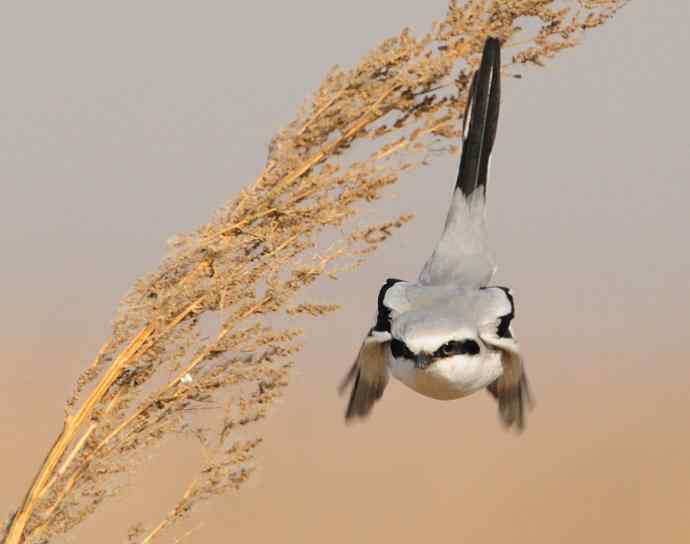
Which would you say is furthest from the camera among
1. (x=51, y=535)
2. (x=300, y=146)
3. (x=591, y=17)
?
(x=591, y=17)

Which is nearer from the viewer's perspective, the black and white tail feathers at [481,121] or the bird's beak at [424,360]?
the bird's beak at [424,360]

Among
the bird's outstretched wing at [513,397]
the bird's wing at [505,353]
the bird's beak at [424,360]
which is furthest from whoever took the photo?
the bird's outstretched wing at [513,397]

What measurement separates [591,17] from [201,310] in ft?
2.81

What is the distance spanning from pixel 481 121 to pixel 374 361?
48cm

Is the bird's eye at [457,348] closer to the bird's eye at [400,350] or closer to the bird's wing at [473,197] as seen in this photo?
the bird's eye at [400,350]

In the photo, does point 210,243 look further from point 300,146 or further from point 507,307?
point 507,307

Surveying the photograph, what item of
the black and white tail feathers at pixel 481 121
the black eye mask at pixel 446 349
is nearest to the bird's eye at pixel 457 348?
the black eye mask at pixel 446 349

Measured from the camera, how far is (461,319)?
4.83 feet

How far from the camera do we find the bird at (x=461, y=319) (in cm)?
144

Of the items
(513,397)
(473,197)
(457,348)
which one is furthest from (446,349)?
(473,197)

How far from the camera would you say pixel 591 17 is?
5.67 feet

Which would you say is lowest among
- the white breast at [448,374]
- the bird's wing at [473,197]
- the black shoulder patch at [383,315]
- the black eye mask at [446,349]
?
the white breast at [448,374]

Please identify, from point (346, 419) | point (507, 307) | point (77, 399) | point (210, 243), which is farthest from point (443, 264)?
point (77, 399)

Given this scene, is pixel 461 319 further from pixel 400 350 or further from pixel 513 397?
pixel 513 397
